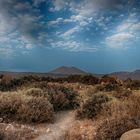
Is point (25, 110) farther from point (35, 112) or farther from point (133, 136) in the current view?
point (133, 136)

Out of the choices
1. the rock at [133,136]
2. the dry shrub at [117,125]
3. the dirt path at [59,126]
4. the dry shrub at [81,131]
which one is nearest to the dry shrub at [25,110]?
the dirt path at [59,126]

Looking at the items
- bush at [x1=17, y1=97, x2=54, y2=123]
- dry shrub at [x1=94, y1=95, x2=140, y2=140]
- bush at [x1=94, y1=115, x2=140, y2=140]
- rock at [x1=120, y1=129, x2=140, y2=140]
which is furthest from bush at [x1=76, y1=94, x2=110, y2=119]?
rock at [x1=120, y1=129, x2=140, y2=140]

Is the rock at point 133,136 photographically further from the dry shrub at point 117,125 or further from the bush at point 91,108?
the bush at point 91,108

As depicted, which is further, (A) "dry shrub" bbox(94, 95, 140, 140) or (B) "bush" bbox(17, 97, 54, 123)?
(B) "bush" bbox(17, 97, 54, 123)

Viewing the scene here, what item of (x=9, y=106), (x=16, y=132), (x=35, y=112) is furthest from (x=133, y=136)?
(x=9, y=106)

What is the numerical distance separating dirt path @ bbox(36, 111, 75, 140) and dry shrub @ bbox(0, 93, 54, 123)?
49 centimetres

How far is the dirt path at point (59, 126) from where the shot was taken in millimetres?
11042

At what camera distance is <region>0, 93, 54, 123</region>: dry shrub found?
12805 mm

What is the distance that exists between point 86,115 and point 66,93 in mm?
3904

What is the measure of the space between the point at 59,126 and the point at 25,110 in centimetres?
149

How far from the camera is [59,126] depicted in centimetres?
1259

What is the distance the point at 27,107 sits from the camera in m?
13.0

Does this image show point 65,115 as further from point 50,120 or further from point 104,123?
point 104,123

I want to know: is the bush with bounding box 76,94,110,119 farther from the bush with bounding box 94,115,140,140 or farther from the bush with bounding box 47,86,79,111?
the bush with bounding box 94,115,140,140
